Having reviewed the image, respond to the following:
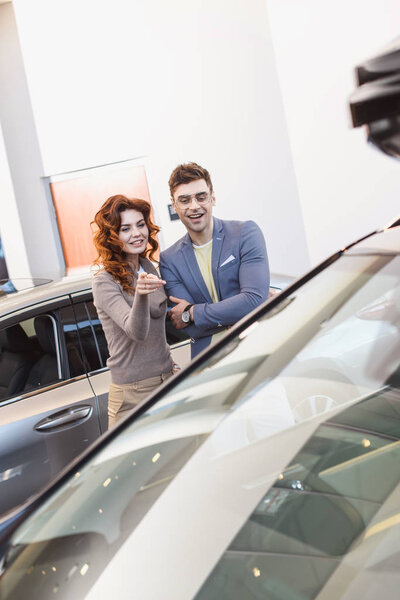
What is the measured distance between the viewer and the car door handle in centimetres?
296

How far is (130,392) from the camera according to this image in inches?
95.3

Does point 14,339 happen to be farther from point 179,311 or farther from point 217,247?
point 217,247

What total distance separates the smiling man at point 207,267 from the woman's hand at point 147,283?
0.30m

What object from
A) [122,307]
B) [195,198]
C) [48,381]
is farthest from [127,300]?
[48,381]

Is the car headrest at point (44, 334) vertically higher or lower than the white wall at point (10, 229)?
lower

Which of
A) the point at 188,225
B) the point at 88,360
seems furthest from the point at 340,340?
the point at 88,360

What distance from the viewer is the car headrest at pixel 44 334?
3.08m

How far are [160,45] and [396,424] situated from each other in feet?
21.3

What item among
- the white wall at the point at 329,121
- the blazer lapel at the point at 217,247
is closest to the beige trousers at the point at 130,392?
the blazer lapel at the point at 217,247

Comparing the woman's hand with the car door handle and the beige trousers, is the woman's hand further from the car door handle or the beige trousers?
the car door handle

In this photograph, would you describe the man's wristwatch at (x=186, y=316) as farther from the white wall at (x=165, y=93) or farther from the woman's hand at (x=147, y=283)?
the white wall at (x=165, y=93)

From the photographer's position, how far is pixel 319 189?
7184mm

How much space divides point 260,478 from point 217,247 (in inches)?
59.3

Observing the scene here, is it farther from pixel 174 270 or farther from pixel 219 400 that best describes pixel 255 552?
pixel 174 270
